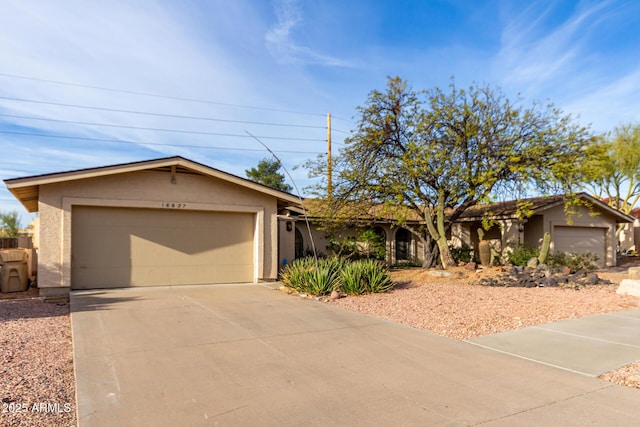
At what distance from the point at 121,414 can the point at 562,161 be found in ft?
51.5

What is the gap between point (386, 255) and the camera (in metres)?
22.2

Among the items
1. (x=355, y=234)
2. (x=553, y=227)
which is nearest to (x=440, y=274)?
(x=355, y=234)

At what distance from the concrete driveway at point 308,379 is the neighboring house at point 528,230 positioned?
1221 centimetres

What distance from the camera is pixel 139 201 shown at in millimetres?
12641

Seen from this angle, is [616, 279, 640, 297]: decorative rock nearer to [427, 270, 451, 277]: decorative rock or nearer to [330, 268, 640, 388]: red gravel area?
[330, 268, 640, 388]: red gravel area

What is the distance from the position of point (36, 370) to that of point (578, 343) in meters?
7.88

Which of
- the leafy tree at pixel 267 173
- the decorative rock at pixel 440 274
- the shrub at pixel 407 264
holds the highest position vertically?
the leafy tree at pixel 267 173

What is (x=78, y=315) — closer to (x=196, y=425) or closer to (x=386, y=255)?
(x=196, y=425)

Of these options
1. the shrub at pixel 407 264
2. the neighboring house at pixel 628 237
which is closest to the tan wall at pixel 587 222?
the shrub at pixel 407 264

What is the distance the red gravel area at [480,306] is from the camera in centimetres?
825

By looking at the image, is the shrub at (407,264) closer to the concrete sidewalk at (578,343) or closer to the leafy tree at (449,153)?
the leafy tree at (449,153)

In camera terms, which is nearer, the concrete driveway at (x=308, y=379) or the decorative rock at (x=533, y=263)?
the concrete driveway at (x=308, y=379)

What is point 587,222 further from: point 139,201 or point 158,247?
point 139,201

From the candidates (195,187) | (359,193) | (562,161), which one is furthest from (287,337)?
(562,161)
